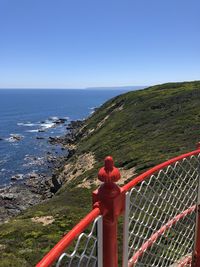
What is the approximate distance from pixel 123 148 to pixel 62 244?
111 ft

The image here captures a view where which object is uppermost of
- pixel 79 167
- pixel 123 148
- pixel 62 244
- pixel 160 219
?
pixel 62 244

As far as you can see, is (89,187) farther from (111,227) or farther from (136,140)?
(111,227)

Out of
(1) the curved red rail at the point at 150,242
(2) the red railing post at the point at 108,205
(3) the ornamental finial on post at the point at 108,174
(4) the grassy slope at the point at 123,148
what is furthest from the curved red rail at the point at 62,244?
(4) the grassy slope at the point at 123,148

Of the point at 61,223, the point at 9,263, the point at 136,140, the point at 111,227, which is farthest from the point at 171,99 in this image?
Answer: the point at 111,227

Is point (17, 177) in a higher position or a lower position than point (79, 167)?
lower

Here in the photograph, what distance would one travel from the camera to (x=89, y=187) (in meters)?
23.6

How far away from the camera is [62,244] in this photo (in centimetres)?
294

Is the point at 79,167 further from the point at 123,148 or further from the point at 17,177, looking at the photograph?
the point at 17,177

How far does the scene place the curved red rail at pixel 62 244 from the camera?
8.91ft

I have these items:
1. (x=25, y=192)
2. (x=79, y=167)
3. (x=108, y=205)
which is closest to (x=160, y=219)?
(x=108, y=205)

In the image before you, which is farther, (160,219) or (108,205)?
(160,219)

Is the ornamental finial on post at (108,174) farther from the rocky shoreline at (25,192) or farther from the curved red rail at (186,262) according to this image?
the rocky shoreline at (25,192)

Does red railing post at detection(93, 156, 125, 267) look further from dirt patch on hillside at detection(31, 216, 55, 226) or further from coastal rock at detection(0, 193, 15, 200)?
coastal rock at detection(0, 193, 15, 200)

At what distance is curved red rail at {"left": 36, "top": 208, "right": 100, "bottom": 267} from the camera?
2.71m
